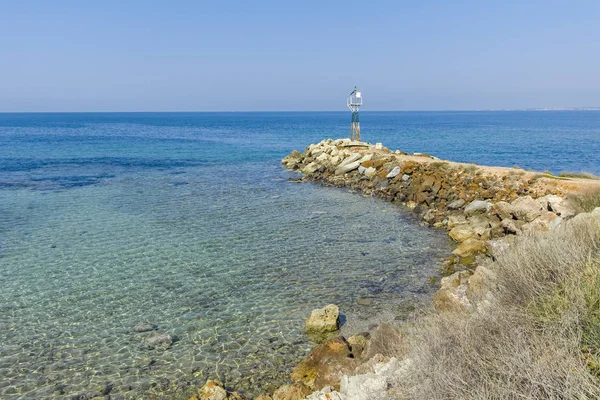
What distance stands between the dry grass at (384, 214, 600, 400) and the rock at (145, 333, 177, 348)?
6.16 meters

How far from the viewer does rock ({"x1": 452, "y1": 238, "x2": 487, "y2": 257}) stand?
54.0 feet

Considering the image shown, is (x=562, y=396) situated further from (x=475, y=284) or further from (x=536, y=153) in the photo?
(x=536, y=153)

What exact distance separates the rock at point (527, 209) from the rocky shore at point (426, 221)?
0.13 feet

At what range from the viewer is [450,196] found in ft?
80.2

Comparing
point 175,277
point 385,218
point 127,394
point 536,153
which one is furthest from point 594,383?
point 536,153

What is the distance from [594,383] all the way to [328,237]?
14971mm

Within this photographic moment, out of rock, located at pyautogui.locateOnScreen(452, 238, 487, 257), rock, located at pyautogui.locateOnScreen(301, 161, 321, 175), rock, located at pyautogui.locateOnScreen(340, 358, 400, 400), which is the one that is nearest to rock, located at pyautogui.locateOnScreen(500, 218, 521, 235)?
rock, located at pyautogui.locateOnScreen(452, 238, 487, 257)

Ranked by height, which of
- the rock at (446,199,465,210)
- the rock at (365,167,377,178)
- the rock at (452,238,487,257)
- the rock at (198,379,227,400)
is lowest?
the rock at (198,379,227,400)

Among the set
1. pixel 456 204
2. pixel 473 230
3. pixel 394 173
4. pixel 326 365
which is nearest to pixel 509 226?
pixel 473 230

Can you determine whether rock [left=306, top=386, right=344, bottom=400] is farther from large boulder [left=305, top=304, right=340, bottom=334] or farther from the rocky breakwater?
the rocky breakwater

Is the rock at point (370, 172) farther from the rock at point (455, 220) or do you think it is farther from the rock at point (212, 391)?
the rock at point (212, 391)

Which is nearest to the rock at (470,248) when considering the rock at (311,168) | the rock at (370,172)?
the rock at (370,172)

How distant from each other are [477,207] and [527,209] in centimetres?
236

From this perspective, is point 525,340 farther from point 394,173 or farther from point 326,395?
point 394,173
